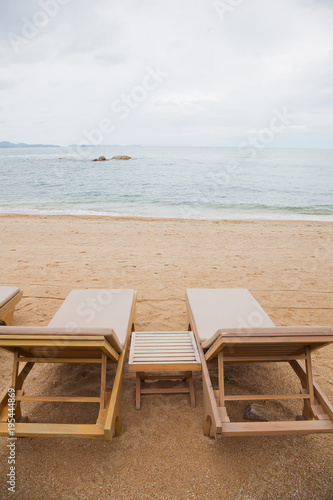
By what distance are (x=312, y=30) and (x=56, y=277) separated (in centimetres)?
958

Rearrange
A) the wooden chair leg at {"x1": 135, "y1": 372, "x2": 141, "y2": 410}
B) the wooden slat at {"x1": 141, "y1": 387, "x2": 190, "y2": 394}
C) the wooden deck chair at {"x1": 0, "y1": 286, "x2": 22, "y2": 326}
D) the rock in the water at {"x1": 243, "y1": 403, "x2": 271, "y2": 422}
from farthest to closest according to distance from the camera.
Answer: the wooden deck chair at {"x1": 0, "y1": 286, "x2": 22, "y2": 326}, the wooden slat at {"x1": 141, "y1": 387, "x2": 190, "y2": 394}, the wooden chair leg at {"x1": 135, "y1": 372, "x2": 141, "y2": 410}, the rock in the water at {"x1": 243, "y1": 403, "x2": 271, "y2": 422}

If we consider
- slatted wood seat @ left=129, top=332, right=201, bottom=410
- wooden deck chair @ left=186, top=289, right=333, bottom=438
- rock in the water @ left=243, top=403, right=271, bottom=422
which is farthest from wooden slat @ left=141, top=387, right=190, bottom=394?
rock in the water @ left=243, top=403, right=271, bottom=422

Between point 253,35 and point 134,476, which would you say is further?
point 253,35

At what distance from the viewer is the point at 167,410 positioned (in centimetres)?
274

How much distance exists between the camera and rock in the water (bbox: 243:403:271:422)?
8.51 feet

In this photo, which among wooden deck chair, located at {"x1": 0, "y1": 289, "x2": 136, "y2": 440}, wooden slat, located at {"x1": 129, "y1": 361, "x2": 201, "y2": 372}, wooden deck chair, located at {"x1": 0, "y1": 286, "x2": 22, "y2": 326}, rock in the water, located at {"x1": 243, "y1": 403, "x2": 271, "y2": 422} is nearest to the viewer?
wooden deck chair, located at {"x1": 0, "y1": 289, "x2": 136, "y2": 440}

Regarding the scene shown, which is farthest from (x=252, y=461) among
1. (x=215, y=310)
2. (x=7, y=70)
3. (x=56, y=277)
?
(x=7, y=70)

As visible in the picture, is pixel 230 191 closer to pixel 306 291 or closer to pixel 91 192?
pixel 91 192

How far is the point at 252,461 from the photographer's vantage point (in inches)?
88.5

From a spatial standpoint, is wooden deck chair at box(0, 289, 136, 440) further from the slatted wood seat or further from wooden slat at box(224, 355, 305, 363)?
wooden slat at box(224, 355, 305, 363)

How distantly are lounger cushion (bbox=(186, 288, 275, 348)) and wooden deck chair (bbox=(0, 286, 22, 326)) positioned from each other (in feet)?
7.34

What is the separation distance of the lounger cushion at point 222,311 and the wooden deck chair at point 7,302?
2237 millimetres

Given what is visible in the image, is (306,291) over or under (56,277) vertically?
under

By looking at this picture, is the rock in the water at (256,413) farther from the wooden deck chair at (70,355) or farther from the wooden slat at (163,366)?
the wooden deck chair at (70,355)
